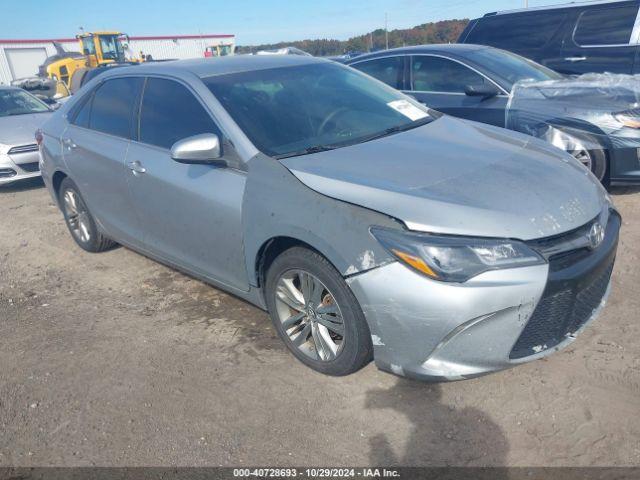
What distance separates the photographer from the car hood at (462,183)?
2451 millimetres

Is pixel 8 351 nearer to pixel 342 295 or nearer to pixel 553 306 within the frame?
pixel 342 295

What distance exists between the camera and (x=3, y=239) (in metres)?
5.98

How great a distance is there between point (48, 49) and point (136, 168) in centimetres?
3986

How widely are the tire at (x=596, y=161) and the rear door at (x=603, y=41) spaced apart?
110 inches

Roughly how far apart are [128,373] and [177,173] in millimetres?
1255

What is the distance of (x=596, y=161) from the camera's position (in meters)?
5.09

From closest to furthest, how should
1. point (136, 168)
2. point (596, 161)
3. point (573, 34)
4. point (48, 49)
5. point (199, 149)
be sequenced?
point (199, 149), point (136, 168), point (596, 161), point (573, 34), point (48, 49)

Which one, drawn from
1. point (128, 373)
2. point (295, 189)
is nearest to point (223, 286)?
point (128, 373)

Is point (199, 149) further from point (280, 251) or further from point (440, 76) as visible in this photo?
point (440, 76)

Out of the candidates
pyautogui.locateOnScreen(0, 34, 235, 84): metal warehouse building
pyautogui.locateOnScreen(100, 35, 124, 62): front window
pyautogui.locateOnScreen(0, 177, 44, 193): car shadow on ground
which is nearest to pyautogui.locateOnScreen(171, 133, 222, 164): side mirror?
pyautogui.locateOnScreen(0, 177, 44, 193): car shadow on ground

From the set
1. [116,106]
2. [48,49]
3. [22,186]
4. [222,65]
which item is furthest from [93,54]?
[222,65]

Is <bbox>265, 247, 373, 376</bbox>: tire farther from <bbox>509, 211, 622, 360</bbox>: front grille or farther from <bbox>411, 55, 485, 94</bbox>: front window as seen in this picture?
<bbox>411, 55, 485, 94</bbox>: front window

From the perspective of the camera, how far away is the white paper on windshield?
3801 millimetres

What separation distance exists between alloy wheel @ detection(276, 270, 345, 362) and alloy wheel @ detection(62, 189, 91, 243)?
2.69 meters
